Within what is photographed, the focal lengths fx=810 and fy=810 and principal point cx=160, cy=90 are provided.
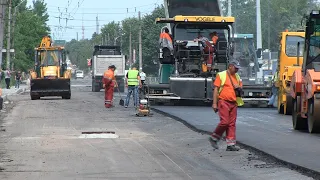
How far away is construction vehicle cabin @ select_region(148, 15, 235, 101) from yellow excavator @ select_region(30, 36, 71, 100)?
927 cm

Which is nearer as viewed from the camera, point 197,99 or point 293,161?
point 293,161

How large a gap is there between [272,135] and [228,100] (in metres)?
3.18

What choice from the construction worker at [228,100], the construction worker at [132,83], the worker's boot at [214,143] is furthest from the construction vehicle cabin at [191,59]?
the construction worker at [228,100]

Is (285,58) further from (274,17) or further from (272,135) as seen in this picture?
(274,17)

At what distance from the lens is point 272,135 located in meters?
17.6

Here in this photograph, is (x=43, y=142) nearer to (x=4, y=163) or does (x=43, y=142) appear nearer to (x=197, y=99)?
(x=4, y=163)

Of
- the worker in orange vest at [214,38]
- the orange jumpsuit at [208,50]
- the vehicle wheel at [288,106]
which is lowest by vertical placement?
the vehicle wheel at [288,106]

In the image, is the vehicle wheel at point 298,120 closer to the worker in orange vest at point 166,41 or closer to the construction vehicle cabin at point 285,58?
the construction vehicle cabin at point 285,58

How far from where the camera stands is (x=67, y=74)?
41.2 metres

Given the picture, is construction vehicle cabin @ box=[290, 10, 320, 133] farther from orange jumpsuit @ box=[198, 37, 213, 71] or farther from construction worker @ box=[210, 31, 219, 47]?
construction worker @ box=[210, 31, 219, 47]

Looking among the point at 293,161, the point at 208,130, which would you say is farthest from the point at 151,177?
the point at 208,130

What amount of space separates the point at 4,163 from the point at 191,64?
59.8ft

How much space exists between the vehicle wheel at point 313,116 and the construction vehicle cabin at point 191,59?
11.5 metres

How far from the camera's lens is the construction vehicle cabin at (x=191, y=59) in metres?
29.7
